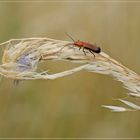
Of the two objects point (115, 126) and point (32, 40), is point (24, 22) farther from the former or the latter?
point (32, 40)

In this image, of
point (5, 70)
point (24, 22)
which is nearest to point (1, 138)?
point (24, 22)

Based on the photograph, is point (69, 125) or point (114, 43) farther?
point (114, 43)

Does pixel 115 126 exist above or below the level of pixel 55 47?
below

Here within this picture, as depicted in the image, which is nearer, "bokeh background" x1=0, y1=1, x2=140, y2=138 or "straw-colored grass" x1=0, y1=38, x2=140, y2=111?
"straw-colored grass" x1=0, y1=38, x2=140, y2=111

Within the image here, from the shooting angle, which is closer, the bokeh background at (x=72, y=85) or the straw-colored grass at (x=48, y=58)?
the straw-colored grass at (x=48, y=58)
